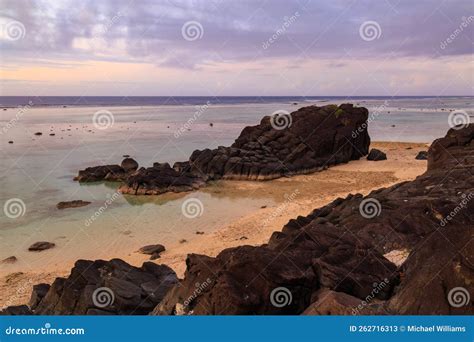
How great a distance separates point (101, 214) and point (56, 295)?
1404 centimetres

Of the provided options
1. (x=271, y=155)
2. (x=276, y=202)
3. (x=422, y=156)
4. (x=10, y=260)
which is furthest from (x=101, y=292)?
(x=422, y=156)

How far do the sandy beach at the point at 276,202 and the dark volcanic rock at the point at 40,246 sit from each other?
218 centimetres

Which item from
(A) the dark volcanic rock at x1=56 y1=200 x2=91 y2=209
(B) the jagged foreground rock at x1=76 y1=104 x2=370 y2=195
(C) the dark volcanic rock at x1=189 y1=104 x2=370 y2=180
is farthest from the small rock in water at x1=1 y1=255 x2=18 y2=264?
(C) the dark volcanic rock at x1=189 y1=104 x2=370 y2=180

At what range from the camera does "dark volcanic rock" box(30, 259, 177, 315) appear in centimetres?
1301

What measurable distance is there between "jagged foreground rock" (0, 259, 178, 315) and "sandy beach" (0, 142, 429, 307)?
242 cm

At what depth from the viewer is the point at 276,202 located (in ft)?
101

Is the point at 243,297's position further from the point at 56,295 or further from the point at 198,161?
the point at 198,161

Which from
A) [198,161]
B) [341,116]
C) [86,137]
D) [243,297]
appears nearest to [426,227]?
[243,297]

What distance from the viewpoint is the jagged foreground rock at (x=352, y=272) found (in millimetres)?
9305

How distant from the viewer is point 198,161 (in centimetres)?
4075

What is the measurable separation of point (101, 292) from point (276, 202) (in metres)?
18.8

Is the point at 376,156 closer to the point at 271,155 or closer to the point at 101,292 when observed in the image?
the point at 271,155

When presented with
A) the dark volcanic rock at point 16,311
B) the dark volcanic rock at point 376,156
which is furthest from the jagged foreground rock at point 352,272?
the dark volcanic rock at point 376,156

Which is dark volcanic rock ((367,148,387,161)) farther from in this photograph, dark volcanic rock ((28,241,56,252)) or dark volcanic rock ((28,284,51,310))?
dark volcanic rock ((28,284,51,310))
